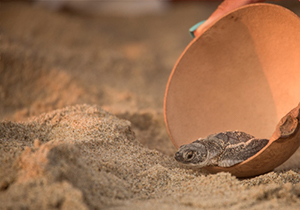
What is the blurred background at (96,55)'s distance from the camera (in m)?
2.29

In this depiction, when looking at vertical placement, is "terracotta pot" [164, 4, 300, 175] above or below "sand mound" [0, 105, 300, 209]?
above

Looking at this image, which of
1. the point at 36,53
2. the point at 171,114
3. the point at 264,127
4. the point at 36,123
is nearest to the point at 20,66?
the point at 36,53

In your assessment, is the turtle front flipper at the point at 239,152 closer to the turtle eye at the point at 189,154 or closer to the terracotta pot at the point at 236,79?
the turtle eye at the point at 189,154

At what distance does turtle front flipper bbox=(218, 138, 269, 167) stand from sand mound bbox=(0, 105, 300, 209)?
11cm

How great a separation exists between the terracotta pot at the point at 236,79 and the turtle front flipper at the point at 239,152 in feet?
0.96

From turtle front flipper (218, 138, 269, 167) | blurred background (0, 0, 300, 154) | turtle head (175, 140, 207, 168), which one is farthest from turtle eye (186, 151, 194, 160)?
blurred background (0, 0, 300, 154)

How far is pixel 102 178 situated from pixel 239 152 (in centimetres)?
62

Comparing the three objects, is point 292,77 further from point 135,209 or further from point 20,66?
point 20,66

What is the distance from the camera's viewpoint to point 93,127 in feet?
4.59

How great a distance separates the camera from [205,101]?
171 centimetres

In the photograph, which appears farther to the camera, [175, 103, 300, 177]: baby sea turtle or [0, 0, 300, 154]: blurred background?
[0, 0, 300, 154]: blurred background

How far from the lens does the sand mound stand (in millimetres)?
877

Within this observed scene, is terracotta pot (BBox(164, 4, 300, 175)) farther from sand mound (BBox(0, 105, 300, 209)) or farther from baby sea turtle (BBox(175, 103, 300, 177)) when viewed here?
sand mound (BBox(0, 105, 300, 209))

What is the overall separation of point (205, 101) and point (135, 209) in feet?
3.10
